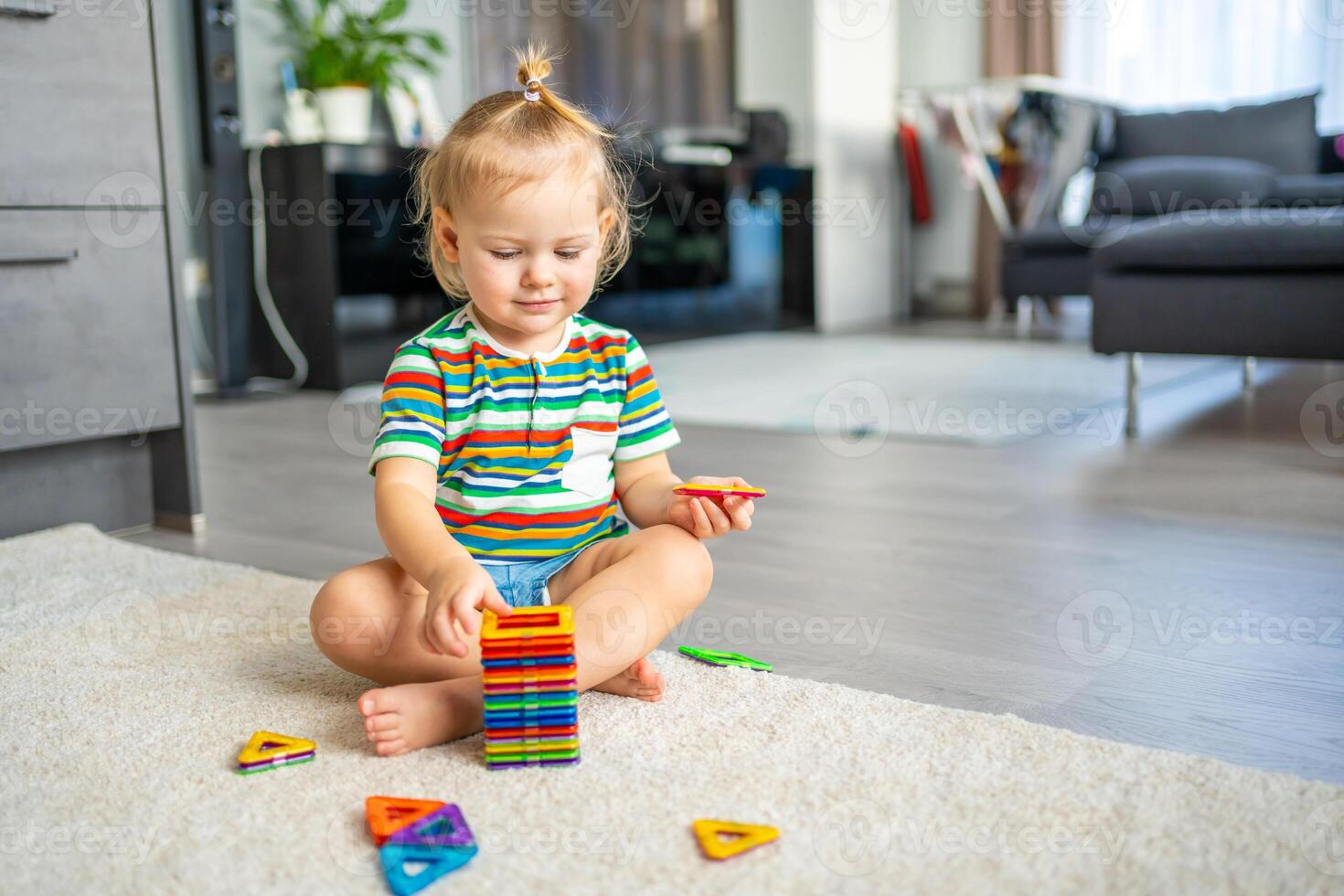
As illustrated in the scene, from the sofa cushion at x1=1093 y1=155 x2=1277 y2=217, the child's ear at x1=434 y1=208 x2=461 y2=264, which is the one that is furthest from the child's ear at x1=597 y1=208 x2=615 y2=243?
the sofa cushion at x1=1093 y1=155 x2=1277 y2=217

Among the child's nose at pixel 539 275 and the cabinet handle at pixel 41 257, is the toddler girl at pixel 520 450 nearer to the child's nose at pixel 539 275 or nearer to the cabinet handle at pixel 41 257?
the child's nose at pixel 539 275

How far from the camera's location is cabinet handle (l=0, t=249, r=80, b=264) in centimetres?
144

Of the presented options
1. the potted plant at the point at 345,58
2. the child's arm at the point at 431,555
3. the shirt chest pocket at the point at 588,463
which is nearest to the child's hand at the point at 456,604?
the child's arm at the point at 431,555

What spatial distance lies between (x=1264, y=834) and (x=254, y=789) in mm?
629

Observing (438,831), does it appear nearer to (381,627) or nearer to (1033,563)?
(381,627)

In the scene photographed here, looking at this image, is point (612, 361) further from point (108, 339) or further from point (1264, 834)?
point (108, 339)

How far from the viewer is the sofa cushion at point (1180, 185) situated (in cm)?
382

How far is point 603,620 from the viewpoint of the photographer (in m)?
0.94

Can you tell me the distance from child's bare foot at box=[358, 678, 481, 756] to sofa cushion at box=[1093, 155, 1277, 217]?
11.8 ft

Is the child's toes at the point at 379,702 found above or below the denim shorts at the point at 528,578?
below

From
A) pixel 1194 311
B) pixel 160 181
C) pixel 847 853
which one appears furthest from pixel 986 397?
pixel 847 853

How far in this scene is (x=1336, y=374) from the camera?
2947 millimetres

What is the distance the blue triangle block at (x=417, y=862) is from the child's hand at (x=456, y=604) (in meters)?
0.12

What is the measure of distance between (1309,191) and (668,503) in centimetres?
360
